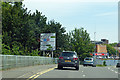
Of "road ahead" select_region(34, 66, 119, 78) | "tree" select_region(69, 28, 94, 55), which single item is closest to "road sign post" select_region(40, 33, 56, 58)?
"road ahead" select_region(34, 66, 119, 78)

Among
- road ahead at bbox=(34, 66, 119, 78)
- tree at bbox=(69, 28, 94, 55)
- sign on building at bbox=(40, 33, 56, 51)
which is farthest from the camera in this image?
tree at bbox=(69, 28, 94, 55)

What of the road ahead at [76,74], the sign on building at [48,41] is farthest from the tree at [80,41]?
the road ahead at [76,74]

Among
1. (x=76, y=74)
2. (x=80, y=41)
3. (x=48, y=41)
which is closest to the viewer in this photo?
(x=76, y=74)

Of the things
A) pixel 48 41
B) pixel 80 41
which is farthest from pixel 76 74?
pixel 80 41

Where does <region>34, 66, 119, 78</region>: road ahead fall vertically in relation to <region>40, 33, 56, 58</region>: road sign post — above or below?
below

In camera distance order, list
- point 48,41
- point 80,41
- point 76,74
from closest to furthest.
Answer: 1. point 76,74
2. point 48,41
3. point 80,41

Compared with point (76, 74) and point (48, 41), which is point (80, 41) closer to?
point (48, 41)

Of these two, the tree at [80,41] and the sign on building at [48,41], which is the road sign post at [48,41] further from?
the tree at [80,41]

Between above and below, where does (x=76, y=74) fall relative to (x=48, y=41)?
below

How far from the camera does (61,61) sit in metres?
24.1

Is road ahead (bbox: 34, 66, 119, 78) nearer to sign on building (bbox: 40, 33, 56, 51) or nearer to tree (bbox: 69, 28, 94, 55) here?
sign on building (bbox: 40, 33, 56, 51)

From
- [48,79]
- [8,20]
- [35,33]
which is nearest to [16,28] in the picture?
[8,20]

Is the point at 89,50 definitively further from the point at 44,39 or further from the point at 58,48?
the point at 44,39

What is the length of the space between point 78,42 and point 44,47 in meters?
46.8
